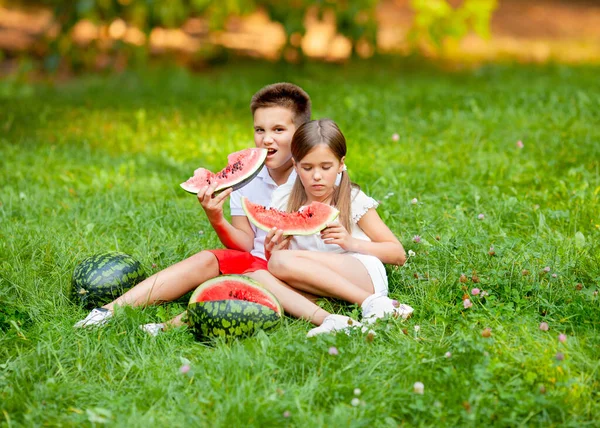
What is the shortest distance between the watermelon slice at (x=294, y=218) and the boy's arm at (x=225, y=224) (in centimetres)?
14

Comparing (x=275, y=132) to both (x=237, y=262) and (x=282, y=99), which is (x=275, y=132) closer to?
(x=282, y=99)

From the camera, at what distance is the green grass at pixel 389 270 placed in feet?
10.1

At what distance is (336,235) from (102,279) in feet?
4.18

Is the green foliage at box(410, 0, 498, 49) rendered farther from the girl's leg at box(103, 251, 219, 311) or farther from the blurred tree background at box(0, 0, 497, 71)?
the girl's leg at box(103, 251, 219, 311)

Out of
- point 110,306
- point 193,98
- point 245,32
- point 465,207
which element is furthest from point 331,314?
point 245,32

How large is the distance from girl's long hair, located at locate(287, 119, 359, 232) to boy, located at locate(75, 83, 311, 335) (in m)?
0.27

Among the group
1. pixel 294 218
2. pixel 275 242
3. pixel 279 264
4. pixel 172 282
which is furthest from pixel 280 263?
pixel 172 282

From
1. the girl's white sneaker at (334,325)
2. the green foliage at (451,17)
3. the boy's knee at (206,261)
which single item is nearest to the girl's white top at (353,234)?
the boy's knee at (206,261)

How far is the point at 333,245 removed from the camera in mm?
4246

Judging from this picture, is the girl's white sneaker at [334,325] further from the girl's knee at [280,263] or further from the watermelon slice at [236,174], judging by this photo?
the watermelon slice at [236,174]

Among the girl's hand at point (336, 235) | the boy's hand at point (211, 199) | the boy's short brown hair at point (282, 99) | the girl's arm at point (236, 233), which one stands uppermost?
the boy's short brown hair at point (282, 99)

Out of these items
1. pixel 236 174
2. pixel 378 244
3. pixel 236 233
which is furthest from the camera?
pixel 236 233

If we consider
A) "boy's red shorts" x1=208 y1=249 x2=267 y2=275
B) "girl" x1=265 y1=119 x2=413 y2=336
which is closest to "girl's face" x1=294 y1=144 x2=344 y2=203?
"girl" x1=265 y1=119 x2=413 y2=336

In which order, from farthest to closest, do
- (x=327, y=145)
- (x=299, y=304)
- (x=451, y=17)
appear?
(x=451, y=17), (x=327, y=145), (x=299, y=304)
